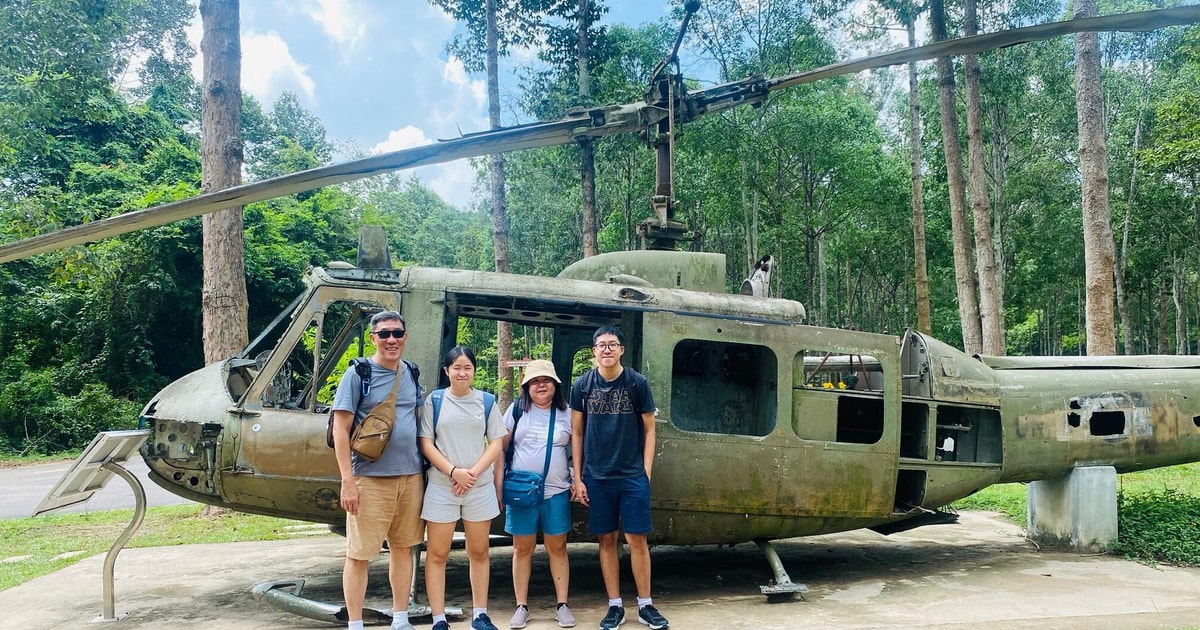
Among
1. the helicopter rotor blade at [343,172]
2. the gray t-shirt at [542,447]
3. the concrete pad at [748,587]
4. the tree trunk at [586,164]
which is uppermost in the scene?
the tree trunk at [586,164]

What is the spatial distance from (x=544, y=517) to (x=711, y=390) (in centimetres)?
248

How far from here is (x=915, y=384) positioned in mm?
6289

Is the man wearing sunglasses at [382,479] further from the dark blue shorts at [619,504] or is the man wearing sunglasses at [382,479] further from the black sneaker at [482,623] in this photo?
the dark blue shorts at [619,504]

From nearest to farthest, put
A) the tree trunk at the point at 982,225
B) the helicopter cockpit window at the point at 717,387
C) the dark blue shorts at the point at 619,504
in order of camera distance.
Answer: the dark blue shorts at the point at 619,504, the helicopter cockpit window at the point at 717,387, the tree trunk at the point at 982,225

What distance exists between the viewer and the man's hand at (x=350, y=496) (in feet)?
13.3

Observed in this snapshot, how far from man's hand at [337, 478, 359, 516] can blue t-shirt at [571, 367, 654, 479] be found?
4.69ft

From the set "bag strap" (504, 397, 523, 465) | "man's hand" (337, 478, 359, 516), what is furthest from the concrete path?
"bag strap" (504, 397, 523, 465)

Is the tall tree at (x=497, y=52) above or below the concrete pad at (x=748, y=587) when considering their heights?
above

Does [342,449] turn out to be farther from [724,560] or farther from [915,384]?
[915,384]

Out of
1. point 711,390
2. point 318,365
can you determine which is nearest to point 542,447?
point 318,365

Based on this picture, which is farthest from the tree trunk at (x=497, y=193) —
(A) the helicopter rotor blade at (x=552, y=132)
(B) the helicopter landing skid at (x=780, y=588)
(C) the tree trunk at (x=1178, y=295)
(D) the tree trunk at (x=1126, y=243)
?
(C) the tree trunk at (x=1178, y=295)

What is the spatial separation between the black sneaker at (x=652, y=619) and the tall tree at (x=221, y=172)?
701 cm

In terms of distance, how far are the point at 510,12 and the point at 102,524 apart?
13313mm

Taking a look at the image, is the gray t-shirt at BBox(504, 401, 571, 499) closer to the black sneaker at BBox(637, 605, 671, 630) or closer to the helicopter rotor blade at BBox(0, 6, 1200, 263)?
the black sneaker at BBox(637, 605, 671, 630)
